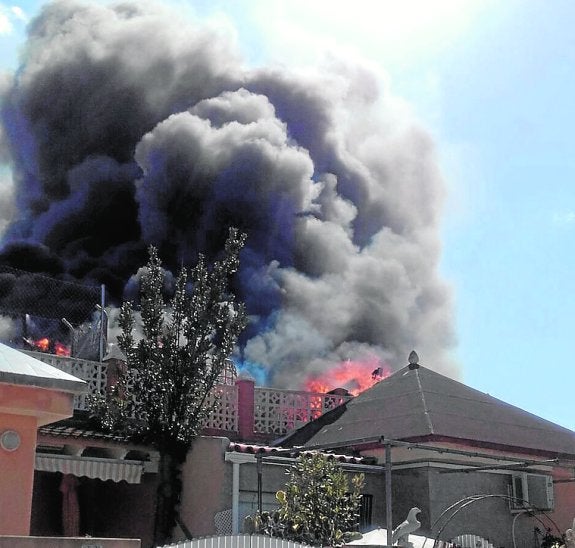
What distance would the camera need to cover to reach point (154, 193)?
52.3m

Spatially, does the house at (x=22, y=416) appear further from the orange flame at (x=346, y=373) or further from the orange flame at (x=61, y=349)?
the orange flame at (x=346, y=373)

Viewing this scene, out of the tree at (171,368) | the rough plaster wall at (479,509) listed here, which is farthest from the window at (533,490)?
the tree at (171,368)

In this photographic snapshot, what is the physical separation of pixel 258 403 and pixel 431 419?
13.4 feet

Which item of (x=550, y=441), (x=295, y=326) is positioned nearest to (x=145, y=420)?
(x=550, y=441)

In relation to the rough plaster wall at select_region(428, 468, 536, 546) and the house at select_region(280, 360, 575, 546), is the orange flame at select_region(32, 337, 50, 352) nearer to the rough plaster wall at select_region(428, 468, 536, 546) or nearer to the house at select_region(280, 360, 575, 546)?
the house at select_region(280, 360, 575, 546)

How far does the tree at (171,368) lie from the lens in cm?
1409

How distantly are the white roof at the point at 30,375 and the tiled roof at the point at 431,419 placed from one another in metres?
6.25

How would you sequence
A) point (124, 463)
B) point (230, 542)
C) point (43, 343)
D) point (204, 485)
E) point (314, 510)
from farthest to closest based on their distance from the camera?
point (43, 343)
point (124, 463)
point (204, 485)
point (314, 510)
point (230, 542)

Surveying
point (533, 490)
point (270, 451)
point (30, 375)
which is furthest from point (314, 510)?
point (533, 490)

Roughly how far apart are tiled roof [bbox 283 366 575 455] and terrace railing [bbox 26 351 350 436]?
0.60 metres

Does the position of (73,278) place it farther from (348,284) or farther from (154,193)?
(348,284)

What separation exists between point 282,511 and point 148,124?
4672cm

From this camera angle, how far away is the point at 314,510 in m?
11.7

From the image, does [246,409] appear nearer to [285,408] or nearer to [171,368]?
[285,408]
